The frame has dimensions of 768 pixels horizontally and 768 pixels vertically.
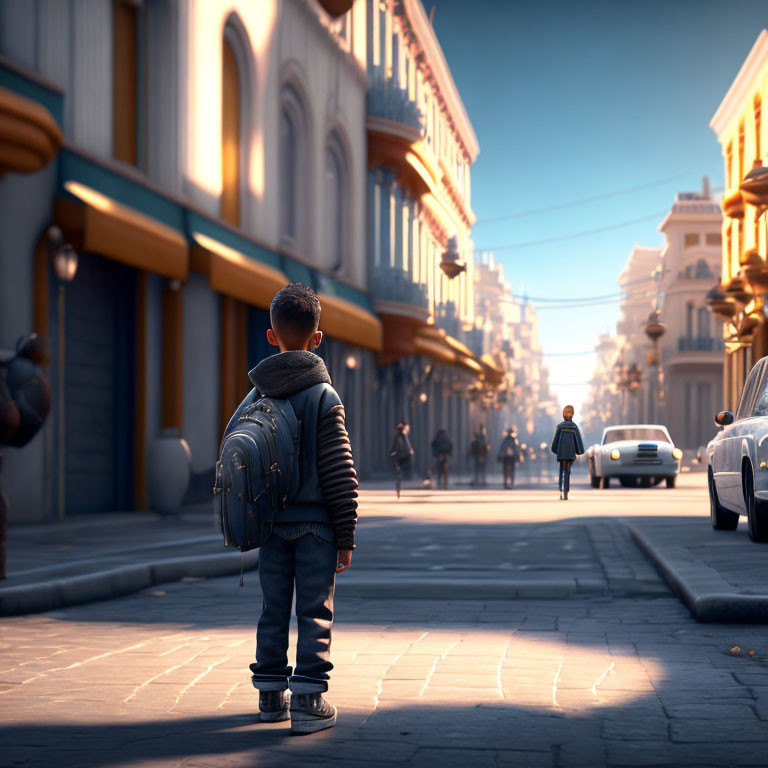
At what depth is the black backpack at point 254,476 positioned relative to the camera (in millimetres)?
4367

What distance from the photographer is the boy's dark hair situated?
4.73m

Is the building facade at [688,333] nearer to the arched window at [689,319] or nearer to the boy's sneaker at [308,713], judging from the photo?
the arched window at [689,319]

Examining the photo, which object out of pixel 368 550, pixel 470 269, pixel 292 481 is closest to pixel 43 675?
pixel 292 481

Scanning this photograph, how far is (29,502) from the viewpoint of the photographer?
15.4 meters

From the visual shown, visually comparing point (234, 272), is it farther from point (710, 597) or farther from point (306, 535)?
point (306, 535)

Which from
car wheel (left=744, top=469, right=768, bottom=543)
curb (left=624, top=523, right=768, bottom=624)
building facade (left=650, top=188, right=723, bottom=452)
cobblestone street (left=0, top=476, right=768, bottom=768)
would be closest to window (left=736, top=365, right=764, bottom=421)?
car wheel (left=744, top=469, right=768, bottom=543)

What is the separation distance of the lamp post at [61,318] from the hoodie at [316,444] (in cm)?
1100

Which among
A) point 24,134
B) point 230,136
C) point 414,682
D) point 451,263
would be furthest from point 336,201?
point 414,682

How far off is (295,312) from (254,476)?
0.69 m

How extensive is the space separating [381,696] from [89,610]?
3.83m

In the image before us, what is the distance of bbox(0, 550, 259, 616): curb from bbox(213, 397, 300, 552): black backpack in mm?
2635

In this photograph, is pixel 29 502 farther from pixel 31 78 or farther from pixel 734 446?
pixel 734 446

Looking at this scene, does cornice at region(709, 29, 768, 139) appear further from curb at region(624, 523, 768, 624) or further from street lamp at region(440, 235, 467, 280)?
curb at region(624, 523, 768, 624)

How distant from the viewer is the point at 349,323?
2862cm
